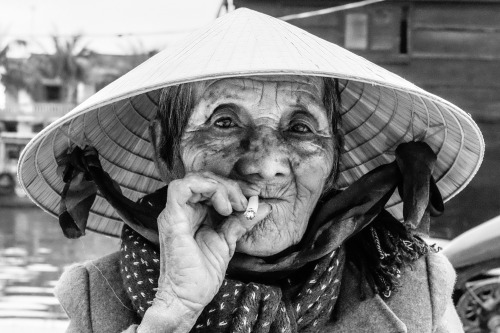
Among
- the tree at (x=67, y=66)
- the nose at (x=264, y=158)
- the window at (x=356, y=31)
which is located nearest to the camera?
the nose at (x=264, y=158)

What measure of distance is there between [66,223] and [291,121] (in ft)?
2.23

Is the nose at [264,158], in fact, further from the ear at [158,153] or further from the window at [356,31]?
the window at [356,31]

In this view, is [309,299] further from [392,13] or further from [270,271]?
[392,13]

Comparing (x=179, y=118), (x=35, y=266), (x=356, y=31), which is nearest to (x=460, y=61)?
(x=356, y=31)

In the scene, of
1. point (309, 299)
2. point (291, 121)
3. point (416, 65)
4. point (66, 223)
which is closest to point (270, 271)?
point (309, 299)

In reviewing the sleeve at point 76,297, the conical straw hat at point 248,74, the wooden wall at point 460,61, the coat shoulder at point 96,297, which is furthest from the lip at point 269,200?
the wooden wall at point 460,61

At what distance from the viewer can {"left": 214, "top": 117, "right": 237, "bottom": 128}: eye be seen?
1.94m

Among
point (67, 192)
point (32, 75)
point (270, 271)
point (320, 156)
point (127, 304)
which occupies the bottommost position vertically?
point (32, 75)

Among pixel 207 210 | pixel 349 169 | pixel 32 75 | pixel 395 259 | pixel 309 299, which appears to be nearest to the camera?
pixel 207 210

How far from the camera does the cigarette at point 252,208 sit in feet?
5.87

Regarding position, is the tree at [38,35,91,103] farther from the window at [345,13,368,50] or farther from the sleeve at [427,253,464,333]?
the sleeve at [427,253,464,333]

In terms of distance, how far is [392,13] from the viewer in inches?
573

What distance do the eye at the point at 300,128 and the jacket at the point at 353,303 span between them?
16.6 inches

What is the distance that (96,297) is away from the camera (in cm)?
208
